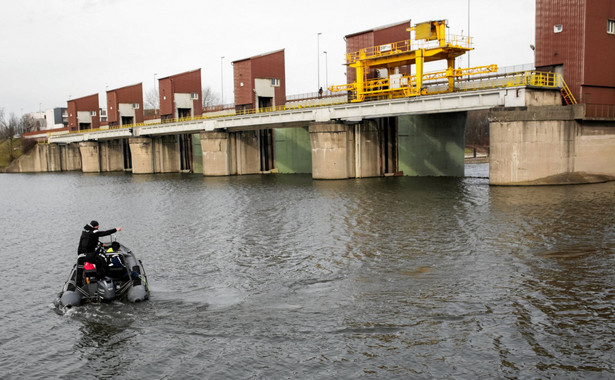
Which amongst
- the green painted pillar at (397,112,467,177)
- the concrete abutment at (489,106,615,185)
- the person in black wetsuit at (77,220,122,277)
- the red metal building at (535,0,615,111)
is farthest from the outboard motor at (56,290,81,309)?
the green painted pillar at (397,112,467,177)

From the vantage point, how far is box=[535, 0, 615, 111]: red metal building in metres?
36.8

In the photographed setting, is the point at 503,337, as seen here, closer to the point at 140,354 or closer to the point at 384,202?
the point at 140,354

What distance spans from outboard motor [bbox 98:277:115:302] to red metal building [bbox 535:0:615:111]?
34451 millimetres

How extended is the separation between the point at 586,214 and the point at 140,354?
2114 centimetres

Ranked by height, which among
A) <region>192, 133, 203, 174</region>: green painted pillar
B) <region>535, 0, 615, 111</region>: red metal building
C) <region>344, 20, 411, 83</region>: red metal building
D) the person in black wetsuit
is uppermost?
<region>344, 20, 411, 83</region>: red metal building

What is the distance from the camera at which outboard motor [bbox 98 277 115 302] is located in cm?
1380

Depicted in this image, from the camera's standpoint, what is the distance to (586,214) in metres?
24.5

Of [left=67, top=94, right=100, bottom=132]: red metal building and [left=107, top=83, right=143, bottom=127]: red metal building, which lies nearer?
[left=107, top=83, right=143, bottom=127]: red metal building

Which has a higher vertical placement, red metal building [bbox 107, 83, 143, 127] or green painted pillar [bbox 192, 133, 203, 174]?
red metal building [bbox 107, 83, 143, 127]

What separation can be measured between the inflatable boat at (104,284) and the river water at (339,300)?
12.9 inches

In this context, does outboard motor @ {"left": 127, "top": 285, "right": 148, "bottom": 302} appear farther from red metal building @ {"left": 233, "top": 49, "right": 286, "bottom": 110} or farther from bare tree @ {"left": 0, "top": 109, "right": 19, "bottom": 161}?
bare tree @ {"left": 0, "top": 109, "right": 19, "bottom": 161}

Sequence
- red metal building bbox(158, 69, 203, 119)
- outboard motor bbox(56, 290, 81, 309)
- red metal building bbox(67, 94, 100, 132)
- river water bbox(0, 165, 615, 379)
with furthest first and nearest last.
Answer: red metal building bbox(67, 94, 100, 132) < red metal building bbox(158, 69, 203, 119) < outboard motor bbox(56, 290, 81, 309) < river water bbox(0, 165, 615, 379)

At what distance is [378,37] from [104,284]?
3927 centimetres

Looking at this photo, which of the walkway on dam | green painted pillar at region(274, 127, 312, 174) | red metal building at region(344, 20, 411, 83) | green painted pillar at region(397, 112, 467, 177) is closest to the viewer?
the walkway on dam
